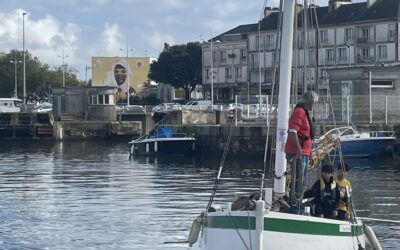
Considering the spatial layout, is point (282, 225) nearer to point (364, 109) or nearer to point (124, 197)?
point (124, 197)

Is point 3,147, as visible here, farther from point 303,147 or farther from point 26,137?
point 303,147

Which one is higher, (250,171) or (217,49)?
(217,49)

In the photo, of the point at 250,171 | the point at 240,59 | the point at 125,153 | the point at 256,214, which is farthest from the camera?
the point at 240,59

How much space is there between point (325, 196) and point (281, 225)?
2.54 metres

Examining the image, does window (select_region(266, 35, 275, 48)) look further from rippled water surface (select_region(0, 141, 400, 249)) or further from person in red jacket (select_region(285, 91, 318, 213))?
person in red jacket (select_region(285, 91, 318, 213))

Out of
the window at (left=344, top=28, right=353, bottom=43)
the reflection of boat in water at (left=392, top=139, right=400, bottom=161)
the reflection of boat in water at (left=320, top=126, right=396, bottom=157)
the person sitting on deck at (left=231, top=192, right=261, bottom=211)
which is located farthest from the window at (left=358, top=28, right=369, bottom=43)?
the person sitting on deck at (left=231, top=192, right=261, bottom=211)

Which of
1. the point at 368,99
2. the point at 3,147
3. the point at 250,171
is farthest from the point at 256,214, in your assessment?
the point at 3,147

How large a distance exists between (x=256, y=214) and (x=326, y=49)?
125m

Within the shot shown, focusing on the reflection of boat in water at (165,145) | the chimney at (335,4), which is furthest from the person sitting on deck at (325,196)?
the chimney at (335,4)

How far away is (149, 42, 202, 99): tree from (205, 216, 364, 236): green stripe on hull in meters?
138

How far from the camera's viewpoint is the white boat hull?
18.5m

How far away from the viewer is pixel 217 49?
530 feet

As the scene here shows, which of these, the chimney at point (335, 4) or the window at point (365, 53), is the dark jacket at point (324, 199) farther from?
the chimney at point (335, 4)

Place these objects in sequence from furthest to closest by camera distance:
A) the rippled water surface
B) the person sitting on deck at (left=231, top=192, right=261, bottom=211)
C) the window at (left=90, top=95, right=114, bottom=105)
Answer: the window at (left=90, top=95, right=114, bottom=105), the rippled water surface, the person sitting on deck at (left=231, top=192, right=261, bottom=211)
